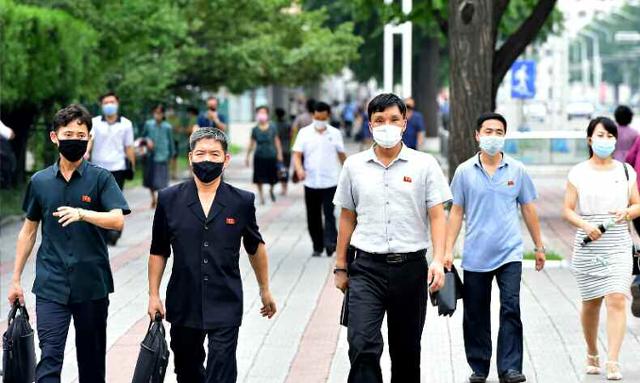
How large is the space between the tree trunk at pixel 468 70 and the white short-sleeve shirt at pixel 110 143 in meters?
3.65

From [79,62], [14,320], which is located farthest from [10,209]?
[14,320]

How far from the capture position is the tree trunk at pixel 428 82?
49000 mm

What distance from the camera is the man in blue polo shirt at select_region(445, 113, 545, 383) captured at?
9188mm

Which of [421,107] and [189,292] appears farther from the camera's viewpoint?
[421,107]

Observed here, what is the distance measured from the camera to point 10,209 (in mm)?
22500

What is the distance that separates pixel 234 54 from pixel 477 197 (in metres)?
27.0

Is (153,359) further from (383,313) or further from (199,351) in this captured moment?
(383,313)

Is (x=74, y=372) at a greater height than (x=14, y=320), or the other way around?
(x=14, y=320)

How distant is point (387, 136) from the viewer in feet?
24.2

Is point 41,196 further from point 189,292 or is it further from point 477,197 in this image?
→ point 477,197

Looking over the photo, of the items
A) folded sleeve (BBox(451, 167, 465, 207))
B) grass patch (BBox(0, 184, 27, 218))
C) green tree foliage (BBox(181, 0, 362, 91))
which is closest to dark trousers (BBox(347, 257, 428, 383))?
folded sleeve (BBox(451, 167, 465, 207))

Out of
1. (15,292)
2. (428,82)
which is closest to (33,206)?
(15,292)

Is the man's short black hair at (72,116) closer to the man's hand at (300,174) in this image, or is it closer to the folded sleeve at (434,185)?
the folded sleeve at (434,185)

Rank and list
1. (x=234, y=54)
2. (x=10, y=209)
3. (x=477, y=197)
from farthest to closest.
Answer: (x=234, y=54) < (x=10, y=209) < (x=477, y=197)
